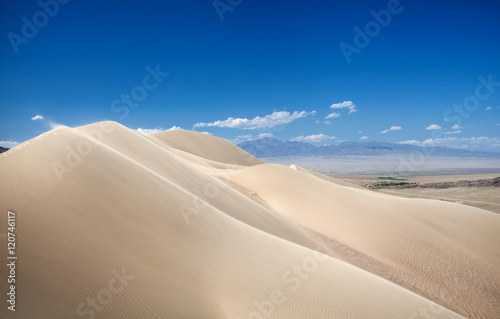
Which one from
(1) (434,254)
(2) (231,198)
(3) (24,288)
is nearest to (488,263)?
(1) (434,254)

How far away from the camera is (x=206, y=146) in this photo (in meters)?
49.1

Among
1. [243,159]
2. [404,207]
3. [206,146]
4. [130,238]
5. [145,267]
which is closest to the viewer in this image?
[145,267]

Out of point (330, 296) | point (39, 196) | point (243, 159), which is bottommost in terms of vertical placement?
point (330, 296)

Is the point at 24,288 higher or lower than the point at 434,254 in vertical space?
higher

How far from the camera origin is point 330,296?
6.07 meters

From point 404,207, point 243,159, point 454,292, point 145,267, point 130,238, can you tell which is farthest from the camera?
point 243,159

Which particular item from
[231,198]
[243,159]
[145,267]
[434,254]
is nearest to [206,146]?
[243,159]

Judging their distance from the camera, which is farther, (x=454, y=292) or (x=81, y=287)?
(x=454, y=292)

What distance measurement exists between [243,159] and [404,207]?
3738 centimetres

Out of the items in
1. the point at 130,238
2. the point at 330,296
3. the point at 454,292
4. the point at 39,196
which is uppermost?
the point at 39,196

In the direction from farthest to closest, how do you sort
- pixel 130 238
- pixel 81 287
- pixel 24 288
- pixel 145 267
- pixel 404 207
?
pixel 404 207 → pixel 130 238 → pixel 145 267 → pixel 81 287 → pixel 24 288

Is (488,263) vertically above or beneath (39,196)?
beneath

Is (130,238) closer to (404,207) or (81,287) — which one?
(81,287)

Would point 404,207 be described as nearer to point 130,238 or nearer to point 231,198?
point 231,198
